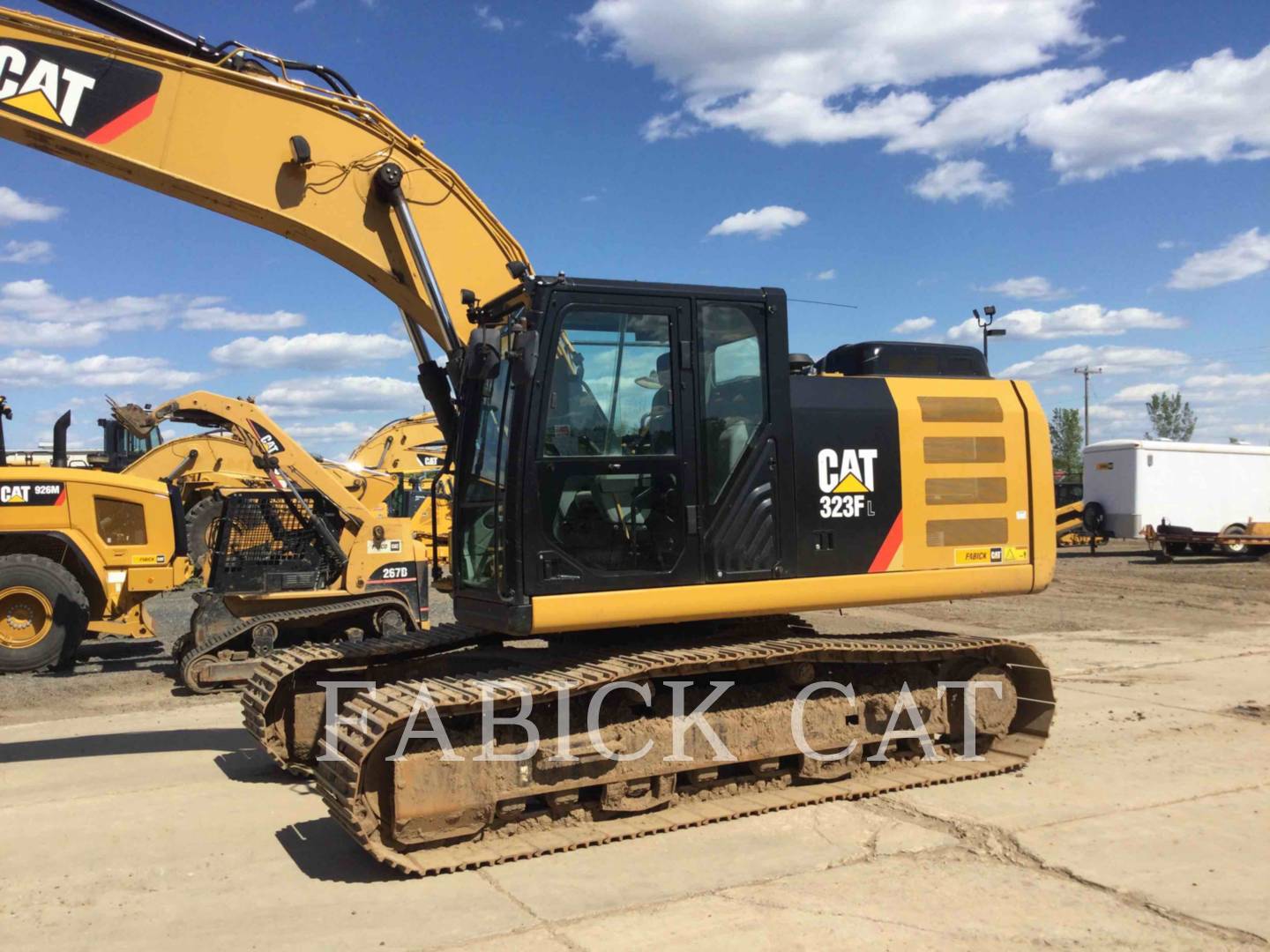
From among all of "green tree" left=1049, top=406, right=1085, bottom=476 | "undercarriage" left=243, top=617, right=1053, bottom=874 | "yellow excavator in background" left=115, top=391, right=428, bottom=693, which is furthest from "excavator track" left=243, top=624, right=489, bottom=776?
"green tree" left=1049, top=406, right=1085, bottom=476

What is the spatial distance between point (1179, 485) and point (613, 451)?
25.1 metres

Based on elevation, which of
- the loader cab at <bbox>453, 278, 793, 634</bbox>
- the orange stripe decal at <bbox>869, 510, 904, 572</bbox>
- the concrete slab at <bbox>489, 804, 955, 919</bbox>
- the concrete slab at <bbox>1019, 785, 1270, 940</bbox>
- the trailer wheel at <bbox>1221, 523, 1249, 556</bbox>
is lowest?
the concrete slab at <bbox>489, 804, 955, 919</bbox>

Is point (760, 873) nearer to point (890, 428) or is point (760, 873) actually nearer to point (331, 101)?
point (890, 428)

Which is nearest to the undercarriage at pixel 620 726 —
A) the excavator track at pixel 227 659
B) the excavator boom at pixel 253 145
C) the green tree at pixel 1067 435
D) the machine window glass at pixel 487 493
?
the machine window glass at pixel 487 493

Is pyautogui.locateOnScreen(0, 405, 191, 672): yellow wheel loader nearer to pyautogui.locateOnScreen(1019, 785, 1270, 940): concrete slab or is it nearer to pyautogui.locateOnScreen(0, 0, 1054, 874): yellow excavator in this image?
pyautogui.locateOnScreen(0, 0, 1054, 874): yellow excavator

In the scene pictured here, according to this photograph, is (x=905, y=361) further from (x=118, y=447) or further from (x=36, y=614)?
(x=118, y=447)

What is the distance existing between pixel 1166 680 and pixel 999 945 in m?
7.12

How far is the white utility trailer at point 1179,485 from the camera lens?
26.7m

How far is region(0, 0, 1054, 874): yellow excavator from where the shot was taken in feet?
18.7

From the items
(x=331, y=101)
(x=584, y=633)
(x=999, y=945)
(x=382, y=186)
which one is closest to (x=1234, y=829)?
(x=999, y=945)

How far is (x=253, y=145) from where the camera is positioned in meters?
6.71

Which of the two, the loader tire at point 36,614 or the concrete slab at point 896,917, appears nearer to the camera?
the concrete slab at point 896,917

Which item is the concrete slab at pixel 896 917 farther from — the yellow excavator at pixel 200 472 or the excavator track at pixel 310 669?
the yellow excavator at pixel 200 472

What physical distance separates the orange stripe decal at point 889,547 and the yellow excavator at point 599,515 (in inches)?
0.7
